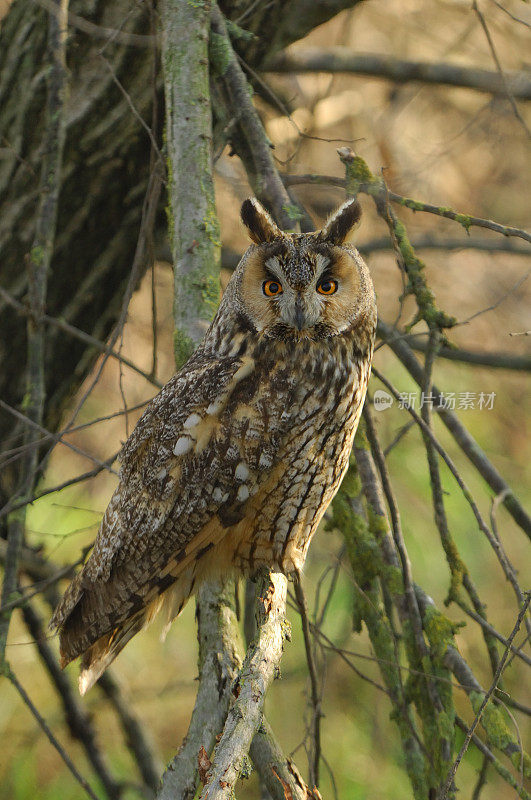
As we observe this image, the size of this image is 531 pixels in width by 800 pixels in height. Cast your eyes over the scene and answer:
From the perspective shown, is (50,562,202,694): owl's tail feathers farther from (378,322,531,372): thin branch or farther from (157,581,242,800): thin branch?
(378,322,531,372): thin branch

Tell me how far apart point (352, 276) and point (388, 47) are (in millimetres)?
2986

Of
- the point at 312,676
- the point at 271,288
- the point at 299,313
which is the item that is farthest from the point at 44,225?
the point at 312,676

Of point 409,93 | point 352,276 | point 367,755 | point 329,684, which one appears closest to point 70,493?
point 329,684

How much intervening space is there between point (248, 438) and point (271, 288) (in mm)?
347

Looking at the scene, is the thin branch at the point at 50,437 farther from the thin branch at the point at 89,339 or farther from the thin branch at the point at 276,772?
the thin branch at the point at 276,772

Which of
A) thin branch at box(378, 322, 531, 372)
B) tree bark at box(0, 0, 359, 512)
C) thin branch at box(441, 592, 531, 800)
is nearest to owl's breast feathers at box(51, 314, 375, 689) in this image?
thin branch at box(441, 592, 531, 800)

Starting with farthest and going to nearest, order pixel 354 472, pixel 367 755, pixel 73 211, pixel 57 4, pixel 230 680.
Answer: pixel 367 755, pixel 73 211, pixel 57 4, pixel 354 472, pixel 230 680

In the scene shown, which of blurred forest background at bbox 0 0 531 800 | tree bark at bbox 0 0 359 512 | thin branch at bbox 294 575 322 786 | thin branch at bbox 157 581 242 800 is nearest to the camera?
thin branch at bbox 157 581 242 800

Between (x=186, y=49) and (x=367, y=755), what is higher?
(x=186, y=49)

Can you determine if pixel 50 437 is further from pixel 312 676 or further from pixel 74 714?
pixel 74 714

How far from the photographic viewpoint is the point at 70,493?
379cm

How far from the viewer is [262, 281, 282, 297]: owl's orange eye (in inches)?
68.6

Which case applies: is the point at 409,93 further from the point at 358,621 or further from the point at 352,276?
the point at 358,621

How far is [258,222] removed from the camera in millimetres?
1793
